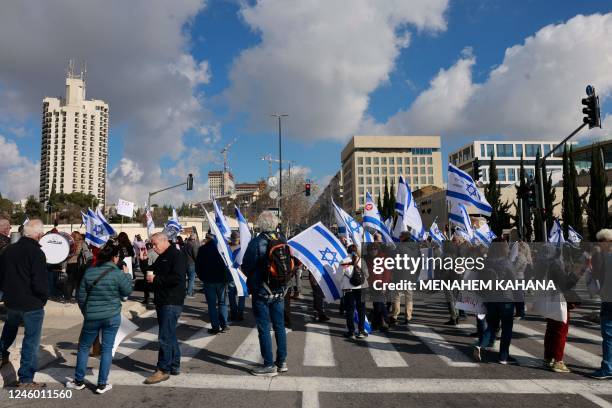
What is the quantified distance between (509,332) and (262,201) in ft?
Answer: 199

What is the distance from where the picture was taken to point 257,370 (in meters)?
5.92

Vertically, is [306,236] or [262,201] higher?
[262,201]

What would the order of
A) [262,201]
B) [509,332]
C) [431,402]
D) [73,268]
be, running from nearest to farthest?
[431,402] → [509,332] → [73,268] → [262,201]

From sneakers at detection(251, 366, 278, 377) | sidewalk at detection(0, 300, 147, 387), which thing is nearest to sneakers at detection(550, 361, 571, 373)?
sneakers at detection(251, 366, 278, 377)

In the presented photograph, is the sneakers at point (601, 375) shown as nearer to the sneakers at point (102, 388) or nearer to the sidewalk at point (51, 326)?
the sneakers at point (102, 388)

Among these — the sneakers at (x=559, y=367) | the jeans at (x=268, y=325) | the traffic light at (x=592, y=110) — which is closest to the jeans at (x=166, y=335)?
the jeans at (x=268, y=325)

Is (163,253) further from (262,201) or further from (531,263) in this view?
(262,201)

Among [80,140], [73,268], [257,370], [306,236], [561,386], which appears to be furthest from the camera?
[80,140]

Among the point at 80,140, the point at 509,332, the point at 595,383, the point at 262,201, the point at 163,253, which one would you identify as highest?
the point at 80,140

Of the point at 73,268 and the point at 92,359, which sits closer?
the point at 92,359

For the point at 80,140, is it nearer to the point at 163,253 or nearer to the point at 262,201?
the point at 262,201

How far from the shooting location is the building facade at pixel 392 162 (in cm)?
13638

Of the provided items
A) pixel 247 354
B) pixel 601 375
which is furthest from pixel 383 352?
pixel 601 375

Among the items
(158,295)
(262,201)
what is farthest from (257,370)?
(262,201)
